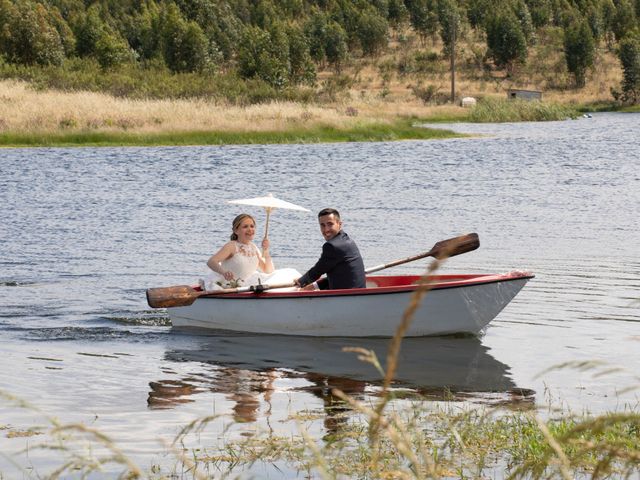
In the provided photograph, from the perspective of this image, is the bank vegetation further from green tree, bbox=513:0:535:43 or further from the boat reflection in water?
the boat reflection in water

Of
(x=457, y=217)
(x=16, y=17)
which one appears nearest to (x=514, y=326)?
(x=457, y=217)

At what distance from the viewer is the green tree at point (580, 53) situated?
10544 cm


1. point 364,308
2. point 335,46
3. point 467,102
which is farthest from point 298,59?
point 364,308

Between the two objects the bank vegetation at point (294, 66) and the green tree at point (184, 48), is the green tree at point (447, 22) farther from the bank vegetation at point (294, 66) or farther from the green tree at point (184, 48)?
the green tree at point (184, 48)

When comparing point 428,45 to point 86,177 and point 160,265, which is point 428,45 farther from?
point 160,265

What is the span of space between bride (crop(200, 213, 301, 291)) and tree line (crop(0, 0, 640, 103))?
50.6 meters

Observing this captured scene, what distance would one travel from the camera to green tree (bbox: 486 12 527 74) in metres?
110

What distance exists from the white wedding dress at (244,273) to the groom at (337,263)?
0.64m

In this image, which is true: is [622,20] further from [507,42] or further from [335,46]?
[335,46]

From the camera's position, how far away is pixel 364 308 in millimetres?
12398

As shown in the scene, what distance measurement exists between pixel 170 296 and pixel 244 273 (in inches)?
40.2

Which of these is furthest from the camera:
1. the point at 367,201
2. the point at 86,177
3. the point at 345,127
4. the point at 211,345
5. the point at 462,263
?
the point at 345,127

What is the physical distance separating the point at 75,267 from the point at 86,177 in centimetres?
1645

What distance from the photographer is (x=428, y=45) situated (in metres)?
127
